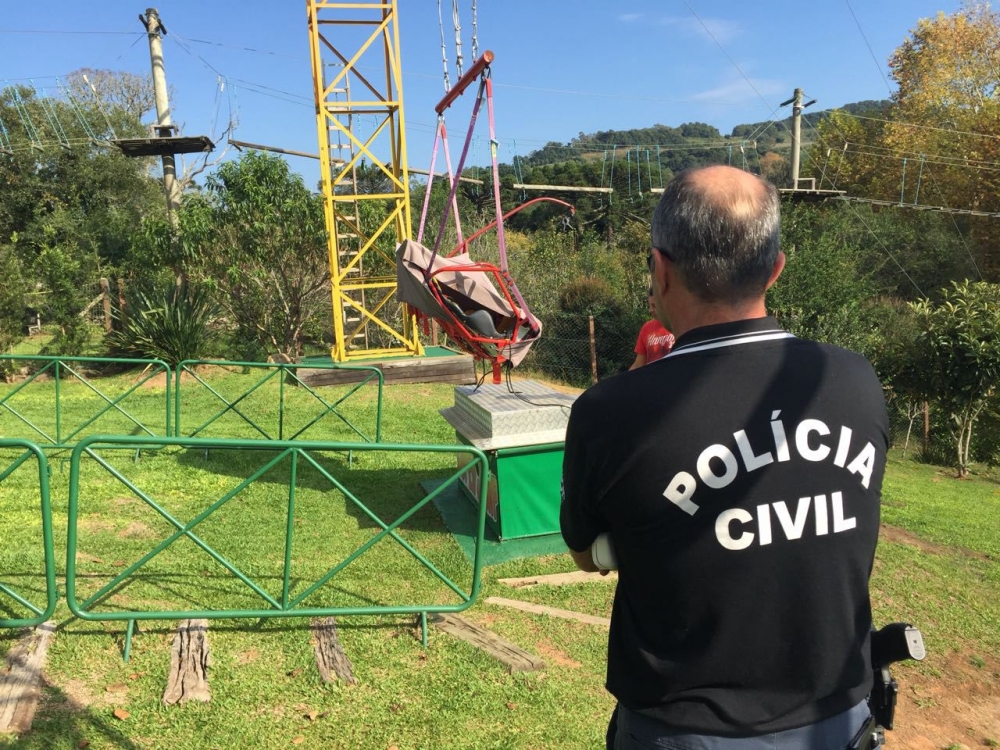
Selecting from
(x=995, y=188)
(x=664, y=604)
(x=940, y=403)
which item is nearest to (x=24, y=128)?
(x=940, y=403)

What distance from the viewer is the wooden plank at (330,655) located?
10.9 feet

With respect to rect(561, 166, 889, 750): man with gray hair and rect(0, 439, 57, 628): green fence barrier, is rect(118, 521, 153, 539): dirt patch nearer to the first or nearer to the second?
rect(0, 439, 57, 628): green fence barrier

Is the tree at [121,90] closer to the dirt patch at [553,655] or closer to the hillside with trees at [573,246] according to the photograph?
the hillside with trees at [573,246]

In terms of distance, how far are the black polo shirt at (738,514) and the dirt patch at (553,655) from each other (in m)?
2.60

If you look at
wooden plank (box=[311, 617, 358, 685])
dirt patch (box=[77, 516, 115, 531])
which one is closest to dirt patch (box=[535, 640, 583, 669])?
wooden plank (box=[311, 617, 358, 685])

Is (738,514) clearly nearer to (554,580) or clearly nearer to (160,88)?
(554,580)

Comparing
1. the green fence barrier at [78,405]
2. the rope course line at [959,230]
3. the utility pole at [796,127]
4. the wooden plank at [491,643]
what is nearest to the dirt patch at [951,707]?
the wooden plank at [491,643]

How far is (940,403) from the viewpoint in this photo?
11.4 meters

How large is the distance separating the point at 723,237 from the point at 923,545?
5.96m

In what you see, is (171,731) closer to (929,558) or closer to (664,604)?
(664,604)

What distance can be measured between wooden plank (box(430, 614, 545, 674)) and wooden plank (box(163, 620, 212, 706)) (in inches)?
46.0

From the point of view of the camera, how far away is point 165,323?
11531 millimetres

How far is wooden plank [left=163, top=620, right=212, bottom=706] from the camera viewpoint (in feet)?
10.1

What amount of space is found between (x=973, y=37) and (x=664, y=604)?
34.6 m
